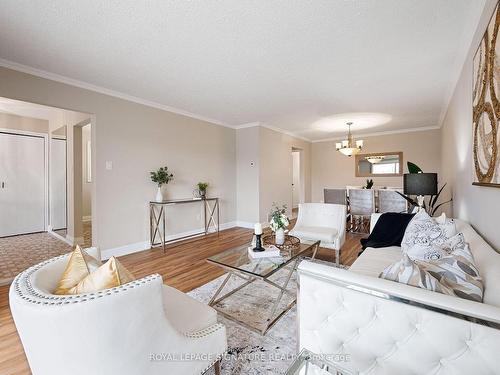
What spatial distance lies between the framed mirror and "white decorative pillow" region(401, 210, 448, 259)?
481cm

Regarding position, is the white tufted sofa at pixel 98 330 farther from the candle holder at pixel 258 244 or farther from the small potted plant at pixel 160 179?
the small potted plant at pixel 160 179

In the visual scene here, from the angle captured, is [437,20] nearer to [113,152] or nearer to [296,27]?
[296,27]

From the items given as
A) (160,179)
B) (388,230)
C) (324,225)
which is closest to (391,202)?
(324,225)

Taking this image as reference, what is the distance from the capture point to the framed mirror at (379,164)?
6328 mm

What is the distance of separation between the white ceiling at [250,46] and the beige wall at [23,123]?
284 cm

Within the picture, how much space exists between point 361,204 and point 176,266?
12.2 ft

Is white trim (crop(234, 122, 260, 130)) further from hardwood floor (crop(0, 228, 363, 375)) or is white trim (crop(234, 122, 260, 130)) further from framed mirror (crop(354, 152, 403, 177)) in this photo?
framed mirror (crop(354, 152, 403, 177))

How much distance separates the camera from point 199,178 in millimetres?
4855

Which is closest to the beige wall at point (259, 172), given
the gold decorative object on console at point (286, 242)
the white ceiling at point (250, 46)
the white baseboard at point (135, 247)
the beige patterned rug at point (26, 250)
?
the white baseboard at point (135, 247)

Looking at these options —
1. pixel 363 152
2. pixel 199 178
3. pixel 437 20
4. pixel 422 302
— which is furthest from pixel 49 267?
pixel 363 152

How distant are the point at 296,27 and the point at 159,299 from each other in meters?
2.25

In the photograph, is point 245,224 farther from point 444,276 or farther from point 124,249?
point 444,276

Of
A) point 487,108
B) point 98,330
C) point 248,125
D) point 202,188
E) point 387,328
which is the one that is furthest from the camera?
point 248,125

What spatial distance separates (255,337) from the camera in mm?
1708
